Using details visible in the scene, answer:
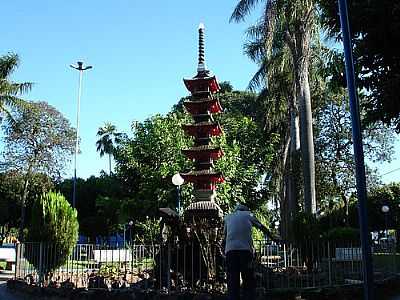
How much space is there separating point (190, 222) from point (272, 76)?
52.8 feet

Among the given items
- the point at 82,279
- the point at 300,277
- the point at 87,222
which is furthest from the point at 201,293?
the point at 87,222

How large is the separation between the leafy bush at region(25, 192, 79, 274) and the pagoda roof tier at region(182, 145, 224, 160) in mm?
5925

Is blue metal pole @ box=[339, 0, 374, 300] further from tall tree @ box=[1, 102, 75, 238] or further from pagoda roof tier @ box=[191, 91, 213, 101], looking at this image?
tall tree @ box=[1, 102, 75, 238]

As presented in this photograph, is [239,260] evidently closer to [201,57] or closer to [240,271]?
[240,271]

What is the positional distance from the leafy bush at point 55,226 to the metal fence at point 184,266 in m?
0.21

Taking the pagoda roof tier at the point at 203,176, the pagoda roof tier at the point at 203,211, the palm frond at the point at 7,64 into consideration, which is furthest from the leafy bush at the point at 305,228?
the palm frond at the point at 7,64

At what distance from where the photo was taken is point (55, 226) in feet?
47.7

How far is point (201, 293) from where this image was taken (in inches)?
394

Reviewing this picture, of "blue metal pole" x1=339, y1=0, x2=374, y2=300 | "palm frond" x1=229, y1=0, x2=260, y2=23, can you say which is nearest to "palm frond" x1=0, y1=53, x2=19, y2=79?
"palm frond" x1=229, y1=0, x2=260, y2=23

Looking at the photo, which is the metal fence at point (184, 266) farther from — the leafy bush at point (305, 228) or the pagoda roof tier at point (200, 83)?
the pagoda roof tier at point (200, 83)

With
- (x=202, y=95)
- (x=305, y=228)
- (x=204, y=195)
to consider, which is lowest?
(x=305, y=228)

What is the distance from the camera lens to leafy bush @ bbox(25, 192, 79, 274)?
47.0 ft

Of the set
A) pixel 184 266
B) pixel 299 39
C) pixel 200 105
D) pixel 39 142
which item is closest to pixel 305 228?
pixel 184 266

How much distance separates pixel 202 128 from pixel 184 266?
8191mm
